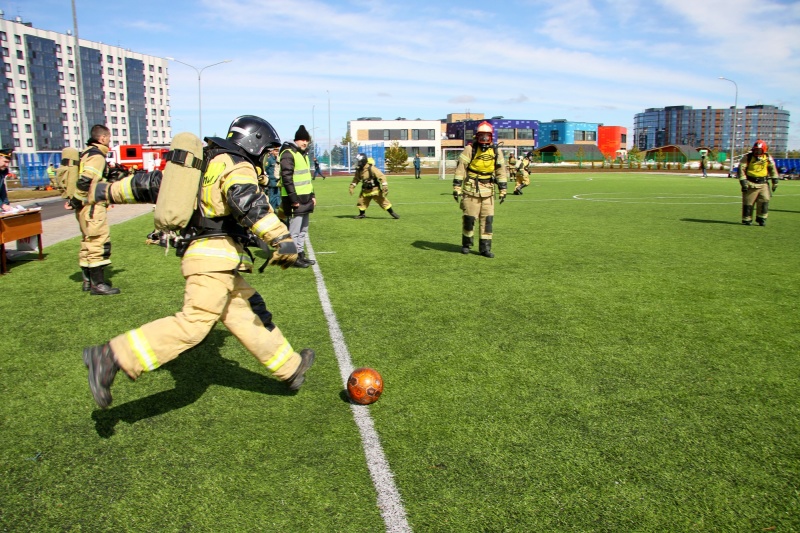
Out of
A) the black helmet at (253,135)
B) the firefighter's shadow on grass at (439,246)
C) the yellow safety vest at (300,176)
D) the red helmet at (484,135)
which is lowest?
the firefighter's shadow on grass at (439,246)

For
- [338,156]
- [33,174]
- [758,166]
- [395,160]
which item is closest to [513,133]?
[338,156]

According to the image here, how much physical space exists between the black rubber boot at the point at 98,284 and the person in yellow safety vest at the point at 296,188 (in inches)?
124

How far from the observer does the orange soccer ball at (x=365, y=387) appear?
433cm

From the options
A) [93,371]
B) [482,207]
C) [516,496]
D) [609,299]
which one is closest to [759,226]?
[482,207]

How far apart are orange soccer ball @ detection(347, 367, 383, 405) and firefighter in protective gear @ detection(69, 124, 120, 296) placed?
5199 millimetres

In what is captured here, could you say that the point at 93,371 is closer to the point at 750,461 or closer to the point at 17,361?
the point at 17,361

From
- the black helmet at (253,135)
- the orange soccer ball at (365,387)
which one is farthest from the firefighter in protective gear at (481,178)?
the orange soccer ball at (365,387)

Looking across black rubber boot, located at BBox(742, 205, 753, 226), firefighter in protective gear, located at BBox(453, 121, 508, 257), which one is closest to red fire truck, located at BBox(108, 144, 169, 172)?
firefighter in protective gear, located at BBox(453, 121, 508, 257)

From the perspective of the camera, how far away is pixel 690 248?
38.0 feet

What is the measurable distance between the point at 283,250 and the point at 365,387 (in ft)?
3.88

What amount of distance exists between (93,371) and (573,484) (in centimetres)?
298

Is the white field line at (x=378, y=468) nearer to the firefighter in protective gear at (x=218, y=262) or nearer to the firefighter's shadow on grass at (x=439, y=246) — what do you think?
the firefighter in protective gear at (x=218, y=262)

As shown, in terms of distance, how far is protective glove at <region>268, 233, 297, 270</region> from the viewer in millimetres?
3950

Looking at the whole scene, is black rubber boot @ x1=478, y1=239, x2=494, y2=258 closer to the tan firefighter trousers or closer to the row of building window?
the tan firefighter trousers
